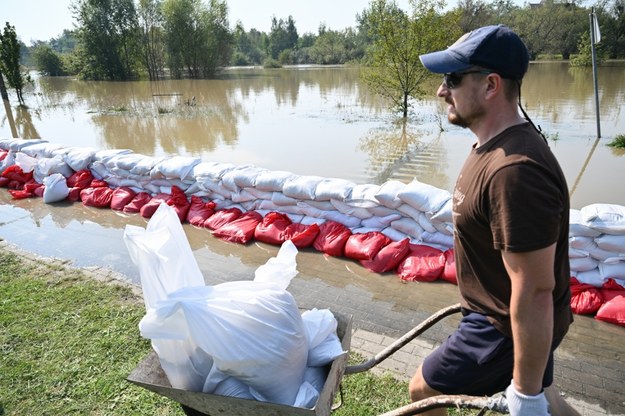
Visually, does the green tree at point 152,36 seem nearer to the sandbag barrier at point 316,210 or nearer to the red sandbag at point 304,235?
the sandbag barrier at point 316,210

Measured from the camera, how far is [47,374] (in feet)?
9.12

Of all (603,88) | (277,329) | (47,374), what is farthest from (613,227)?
(603,88)

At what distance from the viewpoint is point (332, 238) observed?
4.55 metres

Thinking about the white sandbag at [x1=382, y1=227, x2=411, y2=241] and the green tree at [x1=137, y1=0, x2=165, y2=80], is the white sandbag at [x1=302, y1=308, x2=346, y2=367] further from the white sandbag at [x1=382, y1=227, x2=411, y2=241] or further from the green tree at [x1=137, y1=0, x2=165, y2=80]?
the green tree at [x1=137, y1=0, x2=165, y2=80]

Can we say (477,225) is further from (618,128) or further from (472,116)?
(618,128)

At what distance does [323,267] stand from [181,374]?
2.85 metres

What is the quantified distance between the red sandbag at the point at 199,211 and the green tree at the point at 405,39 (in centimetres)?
916

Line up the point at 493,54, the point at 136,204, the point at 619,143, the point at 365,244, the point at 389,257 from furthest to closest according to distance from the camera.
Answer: the point at 619,143 < the point at 136,204 < the point at 365,244 < the point at 389,257 < the point at 493,54

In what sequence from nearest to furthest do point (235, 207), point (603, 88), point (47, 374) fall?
point (47, 374)
point (235, 207)
point (603, 88)

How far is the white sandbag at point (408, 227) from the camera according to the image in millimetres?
4277

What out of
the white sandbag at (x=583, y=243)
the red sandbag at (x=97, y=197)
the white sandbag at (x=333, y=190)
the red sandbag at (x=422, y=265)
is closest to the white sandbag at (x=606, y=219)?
the white sandbag at (x=583, y=243)

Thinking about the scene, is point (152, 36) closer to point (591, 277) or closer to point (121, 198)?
point (121, 198)

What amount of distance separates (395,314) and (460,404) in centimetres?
217

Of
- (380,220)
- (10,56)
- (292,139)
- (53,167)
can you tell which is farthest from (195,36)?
(380,220)
